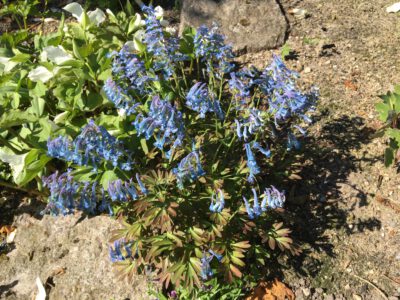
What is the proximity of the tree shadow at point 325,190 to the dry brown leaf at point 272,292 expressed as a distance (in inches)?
6.9

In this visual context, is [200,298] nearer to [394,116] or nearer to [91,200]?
[91,200]

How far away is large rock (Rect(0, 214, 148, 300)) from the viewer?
121 inches

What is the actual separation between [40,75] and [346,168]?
8.14 feet

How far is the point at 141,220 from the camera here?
2785mm

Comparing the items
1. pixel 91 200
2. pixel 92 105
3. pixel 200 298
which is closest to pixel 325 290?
pixel 200 298

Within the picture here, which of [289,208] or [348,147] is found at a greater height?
[348,147]

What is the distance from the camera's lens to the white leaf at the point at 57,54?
3396mm

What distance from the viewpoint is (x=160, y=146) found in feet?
7.81

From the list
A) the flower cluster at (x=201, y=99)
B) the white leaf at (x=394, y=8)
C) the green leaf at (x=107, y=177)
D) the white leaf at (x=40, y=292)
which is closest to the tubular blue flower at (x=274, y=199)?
the flower cluster at (x=201, y=99)

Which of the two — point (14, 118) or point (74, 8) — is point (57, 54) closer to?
point (74, 8)

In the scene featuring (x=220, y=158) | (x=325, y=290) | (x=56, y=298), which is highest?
(x=220, y=158)

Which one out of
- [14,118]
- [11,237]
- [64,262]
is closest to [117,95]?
[14,118]

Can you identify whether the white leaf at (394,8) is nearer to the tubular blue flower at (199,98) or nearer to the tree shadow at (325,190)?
the tree shadow at (325,190)

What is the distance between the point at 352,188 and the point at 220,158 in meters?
1.06
